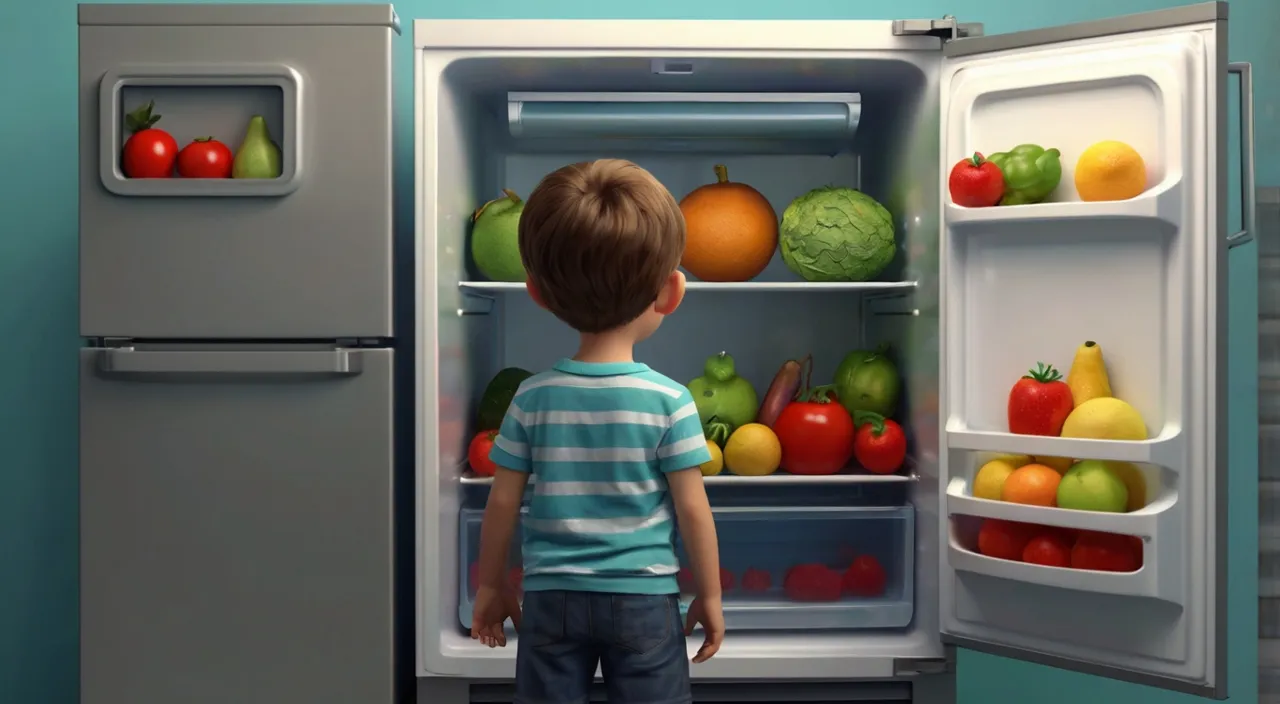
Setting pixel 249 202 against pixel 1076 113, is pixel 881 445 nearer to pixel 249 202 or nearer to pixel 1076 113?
pixel 1076 113

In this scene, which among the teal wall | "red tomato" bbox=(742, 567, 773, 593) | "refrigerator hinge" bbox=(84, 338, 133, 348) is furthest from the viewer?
the teal wall

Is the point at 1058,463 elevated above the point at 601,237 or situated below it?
below

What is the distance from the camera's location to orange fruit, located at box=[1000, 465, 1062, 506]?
1.54 meters

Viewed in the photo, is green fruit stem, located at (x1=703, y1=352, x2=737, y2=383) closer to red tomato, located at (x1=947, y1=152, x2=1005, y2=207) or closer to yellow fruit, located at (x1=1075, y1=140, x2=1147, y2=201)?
red tomato, located at (x1=947, y1=152, x2=1005, y2=207)

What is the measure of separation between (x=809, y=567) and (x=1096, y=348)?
63 cm

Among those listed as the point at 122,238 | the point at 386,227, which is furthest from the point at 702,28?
the point at 122,238

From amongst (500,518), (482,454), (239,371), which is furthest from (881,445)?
(239,371)

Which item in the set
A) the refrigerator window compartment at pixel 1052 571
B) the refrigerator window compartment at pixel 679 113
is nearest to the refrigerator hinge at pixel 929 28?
the refrigerator window compartment at pixel 679 113

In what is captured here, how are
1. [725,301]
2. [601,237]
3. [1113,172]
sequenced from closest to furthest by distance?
[601,237] → [1113,172] → [725,301]

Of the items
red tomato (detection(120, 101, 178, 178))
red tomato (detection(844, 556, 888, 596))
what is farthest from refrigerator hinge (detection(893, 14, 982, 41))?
red tomato (detection(120, 101, 178, 178))

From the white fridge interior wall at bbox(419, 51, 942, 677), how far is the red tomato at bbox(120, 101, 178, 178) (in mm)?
391

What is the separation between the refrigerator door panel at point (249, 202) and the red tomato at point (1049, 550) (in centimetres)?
104

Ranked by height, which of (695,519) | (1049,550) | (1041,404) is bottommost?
(1049,550)

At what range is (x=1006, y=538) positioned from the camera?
160 centimetres
